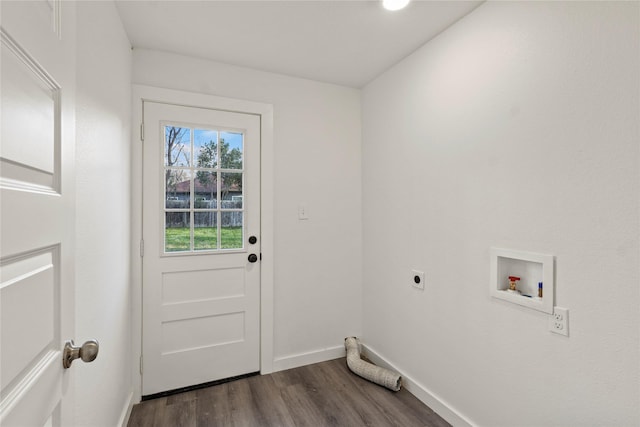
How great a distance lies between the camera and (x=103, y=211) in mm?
1466

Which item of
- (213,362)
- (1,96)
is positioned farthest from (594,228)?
(213,362)

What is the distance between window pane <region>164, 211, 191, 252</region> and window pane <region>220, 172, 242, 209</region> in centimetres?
28

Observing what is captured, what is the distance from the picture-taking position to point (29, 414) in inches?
21.1

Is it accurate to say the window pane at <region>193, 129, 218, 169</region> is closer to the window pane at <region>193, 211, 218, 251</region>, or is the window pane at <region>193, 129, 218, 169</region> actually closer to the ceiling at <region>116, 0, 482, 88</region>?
the window pane at <region>193, 211, 218, 251</region>

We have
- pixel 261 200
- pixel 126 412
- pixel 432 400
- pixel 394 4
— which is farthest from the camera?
pixel 261 200

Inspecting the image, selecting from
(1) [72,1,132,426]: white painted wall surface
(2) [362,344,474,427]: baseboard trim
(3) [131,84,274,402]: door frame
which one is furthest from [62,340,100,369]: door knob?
(2) [362,344,474,427]: baseboard trim

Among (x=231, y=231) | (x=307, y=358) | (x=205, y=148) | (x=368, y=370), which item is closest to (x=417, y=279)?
(x=368, y=370)

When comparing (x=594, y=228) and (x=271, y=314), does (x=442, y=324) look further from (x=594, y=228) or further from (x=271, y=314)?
(x=271, y=314)

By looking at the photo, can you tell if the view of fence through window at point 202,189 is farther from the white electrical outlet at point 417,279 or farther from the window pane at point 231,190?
the white electrical outlet at point 417,279

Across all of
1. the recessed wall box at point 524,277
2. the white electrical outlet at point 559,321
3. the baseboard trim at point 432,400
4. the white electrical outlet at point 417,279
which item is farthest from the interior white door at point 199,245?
the white electrical outlet at point 559,321

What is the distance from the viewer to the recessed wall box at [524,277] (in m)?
1.39

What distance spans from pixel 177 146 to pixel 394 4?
1.67 metres

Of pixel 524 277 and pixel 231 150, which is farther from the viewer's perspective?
pixel 231 150

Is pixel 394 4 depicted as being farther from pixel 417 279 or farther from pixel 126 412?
pixel 126 412
